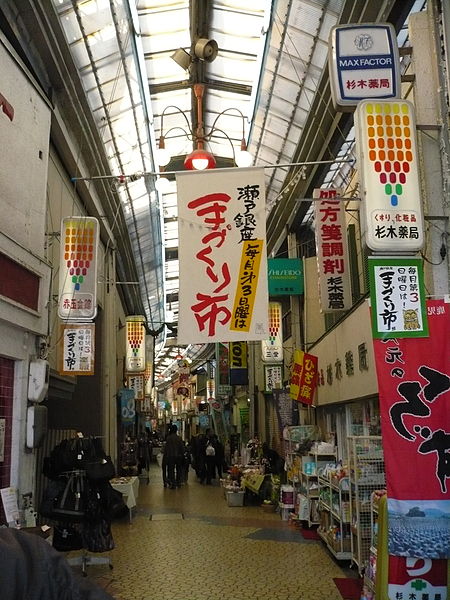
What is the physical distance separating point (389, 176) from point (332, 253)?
4164 millimetres

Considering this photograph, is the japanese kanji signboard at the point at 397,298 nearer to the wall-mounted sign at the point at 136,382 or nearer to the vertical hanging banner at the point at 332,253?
the vertical hanging banner at the point at 332,253

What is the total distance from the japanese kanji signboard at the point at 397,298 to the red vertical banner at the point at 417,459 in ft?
0.36

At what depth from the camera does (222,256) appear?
19.4 ft

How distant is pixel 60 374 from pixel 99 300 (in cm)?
491

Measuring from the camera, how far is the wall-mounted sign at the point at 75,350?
31.0ft

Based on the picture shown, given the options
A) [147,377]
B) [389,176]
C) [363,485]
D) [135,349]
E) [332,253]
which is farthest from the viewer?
[147,377]

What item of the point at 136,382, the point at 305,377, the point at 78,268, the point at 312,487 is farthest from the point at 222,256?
the point at 136,382

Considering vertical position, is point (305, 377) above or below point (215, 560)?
above

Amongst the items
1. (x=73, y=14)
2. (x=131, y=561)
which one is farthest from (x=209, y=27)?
(x=131, y=561)

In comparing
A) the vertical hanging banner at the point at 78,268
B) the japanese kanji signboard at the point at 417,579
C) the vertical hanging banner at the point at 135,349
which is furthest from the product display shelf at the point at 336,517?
the vertical hanging banner at the point at 135,349

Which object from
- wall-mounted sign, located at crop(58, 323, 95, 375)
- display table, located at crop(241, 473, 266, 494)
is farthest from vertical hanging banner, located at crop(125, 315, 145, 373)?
wall-mounted sign, located at crop(58, 323, 95, 375)

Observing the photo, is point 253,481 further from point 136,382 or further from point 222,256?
point 222,256

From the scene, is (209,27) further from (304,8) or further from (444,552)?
(444,552)

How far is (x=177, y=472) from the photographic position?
18.5 metres
